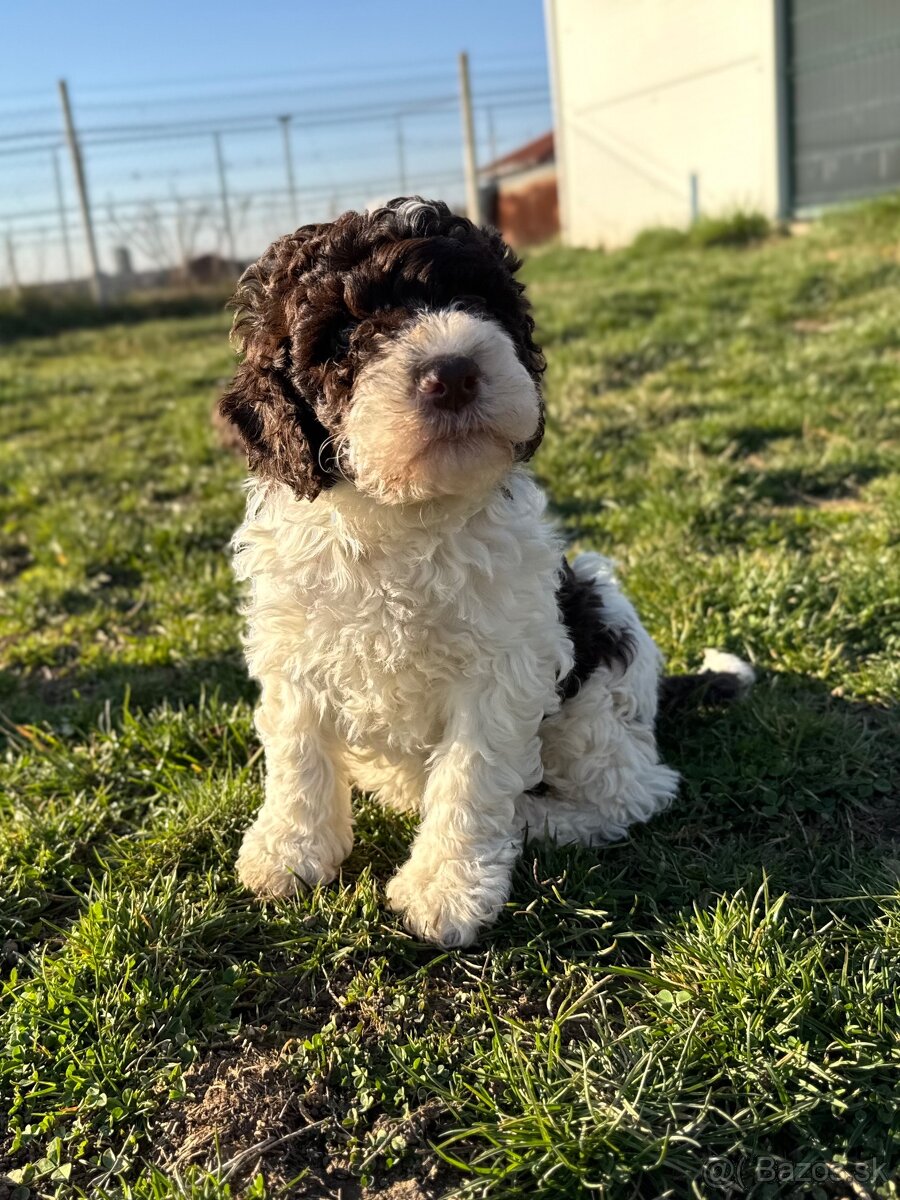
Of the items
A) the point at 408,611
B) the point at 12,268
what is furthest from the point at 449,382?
the point at 12,268

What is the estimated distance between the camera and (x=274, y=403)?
2.35 metres

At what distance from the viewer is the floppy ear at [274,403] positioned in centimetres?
234

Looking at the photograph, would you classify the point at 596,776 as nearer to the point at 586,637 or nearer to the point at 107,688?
the point at 586,637

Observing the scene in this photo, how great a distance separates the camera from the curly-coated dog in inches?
87.4

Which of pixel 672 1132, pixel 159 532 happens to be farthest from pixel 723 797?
pixel 159 532

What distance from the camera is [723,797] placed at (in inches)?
118

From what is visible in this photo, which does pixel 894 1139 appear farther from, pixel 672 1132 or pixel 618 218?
pixel 618 218

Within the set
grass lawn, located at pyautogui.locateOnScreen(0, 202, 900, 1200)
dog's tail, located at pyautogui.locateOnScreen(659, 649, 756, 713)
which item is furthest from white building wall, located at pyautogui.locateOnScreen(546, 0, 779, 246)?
dog's tail, located at pyautogui.locateOnScreen(659, 649, 756, 713)

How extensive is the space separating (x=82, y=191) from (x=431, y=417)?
20.0 metres

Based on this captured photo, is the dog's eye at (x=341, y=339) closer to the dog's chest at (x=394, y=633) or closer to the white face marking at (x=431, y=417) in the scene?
the white face marking at (x=431, y=417)

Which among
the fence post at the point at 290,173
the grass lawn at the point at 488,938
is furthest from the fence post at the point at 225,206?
the grass lawn at the point at 488,938

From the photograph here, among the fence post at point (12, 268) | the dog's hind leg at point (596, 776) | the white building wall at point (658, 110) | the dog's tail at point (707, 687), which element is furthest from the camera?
the fence post at point (12, 268)

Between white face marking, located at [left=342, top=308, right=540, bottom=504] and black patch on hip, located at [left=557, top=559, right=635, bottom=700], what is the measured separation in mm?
703

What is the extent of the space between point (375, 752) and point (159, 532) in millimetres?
3214
